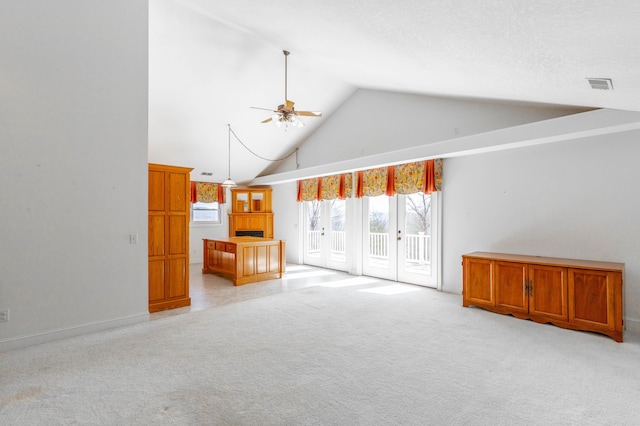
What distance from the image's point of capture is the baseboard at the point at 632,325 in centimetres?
379

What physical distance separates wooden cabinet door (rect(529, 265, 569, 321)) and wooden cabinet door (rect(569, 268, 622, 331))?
0.08 m

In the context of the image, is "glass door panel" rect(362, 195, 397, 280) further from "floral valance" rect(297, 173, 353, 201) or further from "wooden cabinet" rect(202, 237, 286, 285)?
"wooden cabinet" rect(202, 237, 286, 285)

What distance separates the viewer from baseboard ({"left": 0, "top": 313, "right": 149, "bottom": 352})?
3.21 meters

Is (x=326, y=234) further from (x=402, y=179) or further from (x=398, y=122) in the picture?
(x=398, y=122)

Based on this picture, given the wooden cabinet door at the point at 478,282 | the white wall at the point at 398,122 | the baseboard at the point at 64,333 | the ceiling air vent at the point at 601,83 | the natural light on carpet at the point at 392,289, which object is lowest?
the natural light on carpet at the point at 392,289

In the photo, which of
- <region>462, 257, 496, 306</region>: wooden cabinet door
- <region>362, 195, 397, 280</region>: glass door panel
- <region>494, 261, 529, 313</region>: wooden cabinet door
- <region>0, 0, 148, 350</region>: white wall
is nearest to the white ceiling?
<region>0, 0, 148, 350</region>: white wall

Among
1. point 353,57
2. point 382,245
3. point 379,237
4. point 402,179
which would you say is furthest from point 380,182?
point 353,57

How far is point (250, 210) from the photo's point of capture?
9555 millimetres

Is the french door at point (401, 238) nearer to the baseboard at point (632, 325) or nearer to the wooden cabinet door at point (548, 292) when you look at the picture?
the wooden cabinet door at point (548, 292)

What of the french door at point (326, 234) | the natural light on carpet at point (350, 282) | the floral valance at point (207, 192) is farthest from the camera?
the floral valance at point (207, 192)

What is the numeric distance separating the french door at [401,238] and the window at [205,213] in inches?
188

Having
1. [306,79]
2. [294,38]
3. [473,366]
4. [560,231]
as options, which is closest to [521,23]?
[473,366]

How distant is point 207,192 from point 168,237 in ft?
15.1

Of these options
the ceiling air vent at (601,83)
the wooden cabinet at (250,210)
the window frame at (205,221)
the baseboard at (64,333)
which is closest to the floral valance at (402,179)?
the ceiling air vent at (601,83)
